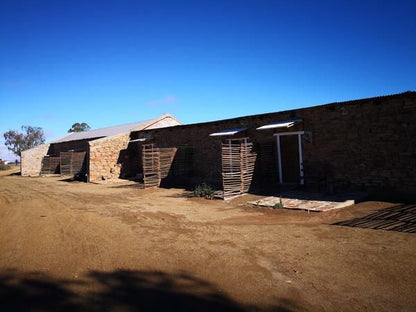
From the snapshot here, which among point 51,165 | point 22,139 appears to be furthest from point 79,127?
point 51,165

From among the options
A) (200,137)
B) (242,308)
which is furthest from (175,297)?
(200,137)

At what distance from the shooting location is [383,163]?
365 inches

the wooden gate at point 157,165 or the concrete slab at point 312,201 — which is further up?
the wooden gate at point 157,165

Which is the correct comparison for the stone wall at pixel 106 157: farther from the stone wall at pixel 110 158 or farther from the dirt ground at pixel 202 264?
the dirt ground at pixel 202 264

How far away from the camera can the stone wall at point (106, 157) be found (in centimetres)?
1866

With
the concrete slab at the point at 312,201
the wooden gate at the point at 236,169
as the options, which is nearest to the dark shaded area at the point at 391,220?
the concrete slab at the point at 312,201

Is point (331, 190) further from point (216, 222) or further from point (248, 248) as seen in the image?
point (248, 248)

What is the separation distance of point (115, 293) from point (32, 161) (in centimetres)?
2885

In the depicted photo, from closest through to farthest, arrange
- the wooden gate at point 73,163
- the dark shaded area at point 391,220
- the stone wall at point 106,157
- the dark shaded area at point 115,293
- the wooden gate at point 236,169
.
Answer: the dark shaded area at point 115,293 < the dark shaded area at point 391,220 < the wooden gate at point 236,169 < the stone wall at point 106,157 < the wooden gate at point 73,163

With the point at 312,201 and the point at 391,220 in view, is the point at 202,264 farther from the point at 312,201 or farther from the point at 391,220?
the point at 312,201

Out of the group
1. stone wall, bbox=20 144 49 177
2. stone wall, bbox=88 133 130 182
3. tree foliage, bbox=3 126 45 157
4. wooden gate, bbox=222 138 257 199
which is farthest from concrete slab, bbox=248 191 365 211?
tree foliage, bbox=3 126 45 157

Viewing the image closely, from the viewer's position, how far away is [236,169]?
1163 cm

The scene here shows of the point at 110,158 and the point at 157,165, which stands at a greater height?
the point at 110,158

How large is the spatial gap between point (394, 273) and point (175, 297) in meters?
3.05
